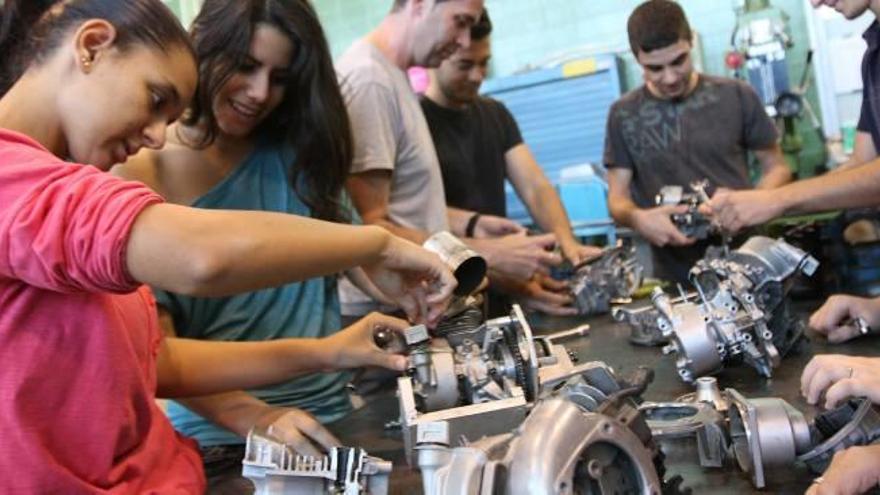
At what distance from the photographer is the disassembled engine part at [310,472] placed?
2.97 ft

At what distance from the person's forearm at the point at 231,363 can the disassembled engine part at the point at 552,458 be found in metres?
0.46

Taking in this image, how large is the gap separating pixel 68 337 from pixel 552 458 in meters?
0.50

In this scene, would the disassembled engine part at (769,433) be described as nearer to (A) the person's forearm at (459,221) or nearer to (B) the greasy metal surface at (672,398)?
(B) the greasy metal surface at (672,398)

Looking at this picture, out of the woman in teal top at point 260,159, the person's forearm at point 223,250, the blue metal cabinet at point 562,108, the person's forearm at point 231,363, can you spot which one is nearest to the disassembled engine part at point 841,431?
the person's forearm at point 223,250

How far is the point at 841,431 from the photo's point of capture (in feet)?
3.03

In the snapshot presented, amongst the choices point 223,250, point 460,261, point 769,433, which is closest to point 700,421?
point 769,433

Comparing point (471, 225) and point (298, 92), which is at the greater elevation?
point (298, 92)

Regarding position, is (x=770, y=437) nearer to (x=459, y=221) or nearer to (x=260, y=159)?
(x=260, y=159)

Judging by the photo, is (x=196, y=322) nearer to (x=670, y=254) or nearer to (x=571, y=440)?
(x=571, y=440)

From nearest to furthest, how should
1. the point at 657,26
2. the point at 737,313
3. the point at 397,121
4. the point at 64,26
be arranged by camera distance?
the point at 64,26, the point at 737,313, the point at 397,121, the point at 657,26

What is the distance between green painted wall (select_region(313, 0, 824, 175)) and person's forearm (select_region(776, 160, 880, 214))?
89.9 inches

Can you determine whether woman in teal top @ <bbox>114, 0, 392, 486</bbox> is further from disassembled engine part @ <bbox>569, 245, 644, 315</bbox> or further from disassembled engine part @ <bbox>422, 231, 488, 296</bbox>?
disassembled engine part @ <bbox>569, 245, 644, 315</bbox>

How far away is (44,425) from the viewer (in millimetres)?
809

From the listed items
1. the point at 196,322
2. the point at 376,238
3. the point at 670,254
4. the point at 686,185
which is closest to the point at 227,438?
the point at 196,322
